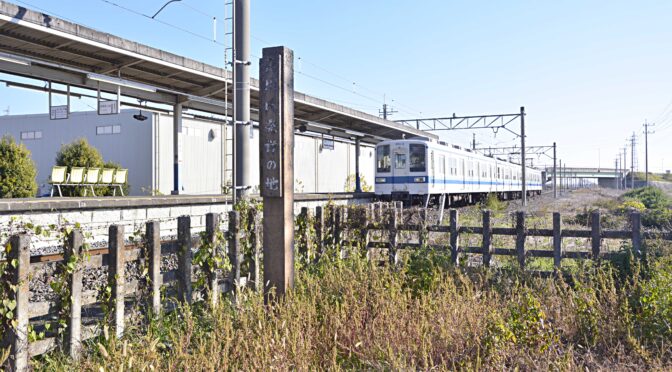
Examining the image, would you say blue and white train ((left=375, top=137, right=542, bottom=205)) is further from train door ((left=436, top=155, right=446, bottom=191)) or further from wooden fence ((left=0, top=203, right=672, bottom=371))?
wooden fence ((left=0, top=203, right=672, bottom=371))

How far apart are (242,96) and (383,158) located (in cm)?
1412

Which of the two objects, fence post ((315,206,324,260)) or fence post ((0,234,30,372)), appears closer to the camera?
fence post ((0,234,30,372))

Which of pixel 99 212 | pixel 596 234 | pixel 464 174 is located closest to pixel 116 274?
pixel 596 234

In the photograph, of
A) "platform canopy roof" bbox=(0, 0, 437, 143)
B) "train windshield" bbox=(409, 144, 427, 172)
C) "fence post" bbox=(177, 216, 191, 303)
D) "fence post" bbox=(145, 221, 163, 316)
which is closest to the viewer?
"fence post" bbox=(145, 221, 163, 316)

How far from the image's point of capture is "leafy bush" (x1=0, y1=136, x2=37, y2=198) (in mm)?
17750

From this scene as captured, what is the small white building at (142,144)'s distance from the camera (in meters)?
24.6

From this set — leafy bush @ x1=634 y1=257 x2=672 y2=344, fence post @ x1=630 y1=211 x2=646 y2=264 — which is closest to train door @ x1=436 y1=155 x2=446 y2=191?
fence post @ x1=630 y1=211 x2=646 y2=264

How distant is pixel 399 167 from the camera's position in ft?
71.3

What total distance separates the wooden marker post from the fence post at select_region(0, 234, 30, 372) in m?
2.13

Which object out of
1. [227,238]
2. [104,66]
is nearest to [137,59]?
[104,66]

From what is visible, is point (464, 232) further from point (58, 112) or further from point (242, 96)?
point (58, 112)

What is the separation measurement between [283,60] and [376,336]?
2844 millimetres

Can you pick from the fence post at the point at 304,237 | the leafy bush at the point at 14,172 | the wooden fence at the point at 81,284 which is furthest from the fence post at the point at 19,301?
the leafy bush at the point at 14,172

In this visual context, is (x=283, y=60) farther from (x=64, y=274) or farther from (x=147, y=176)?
(x=147, y=176)
